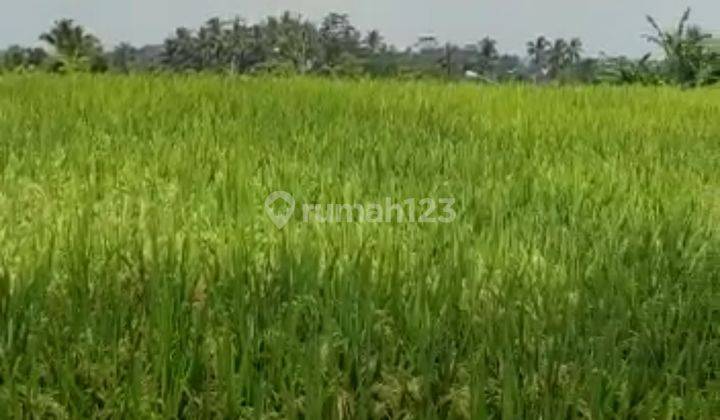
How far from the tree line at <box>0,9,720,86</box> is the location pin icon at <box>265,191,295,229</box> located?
5.33 m

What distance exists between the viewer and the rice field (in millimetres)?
1163

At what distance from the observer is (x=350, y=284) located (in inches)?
60.0

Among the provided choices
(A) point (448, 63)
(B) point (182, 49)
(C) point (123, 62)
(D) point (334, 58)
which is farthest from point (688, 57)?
(B) point (182, 49)

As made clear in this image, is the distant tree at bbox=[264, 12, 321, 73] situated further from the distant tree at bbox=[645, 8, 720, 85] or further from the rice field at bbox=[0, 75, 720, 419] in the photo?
the rice field at bbox=[0, 75, 720, 419]

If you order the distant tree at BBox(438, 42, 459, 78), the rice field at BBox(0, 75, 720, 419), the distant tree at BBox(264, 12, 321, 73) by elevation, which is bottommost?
the rice field at BBox(0, 75, 720, 419)

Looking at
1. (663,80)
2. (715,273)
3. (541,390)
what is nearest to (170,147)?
(715,273)

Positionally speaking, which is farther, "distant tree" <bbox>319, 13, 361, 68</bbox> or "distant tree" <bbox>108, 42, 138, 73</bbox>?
"distant tree" <bbox>319, 13, 361, 68</bbox>

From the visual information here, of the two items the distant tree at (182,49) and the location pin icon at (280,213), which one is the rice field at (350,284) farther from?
the distant tree at (182,49)

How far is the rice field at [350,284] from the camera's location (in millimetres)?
1163

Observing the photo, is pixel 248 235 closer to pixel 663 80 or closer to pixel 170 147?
pixel 170 147

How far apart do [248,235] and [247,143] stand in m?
1.48

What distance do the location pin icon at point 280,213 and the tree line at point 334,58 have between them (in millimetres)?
5329

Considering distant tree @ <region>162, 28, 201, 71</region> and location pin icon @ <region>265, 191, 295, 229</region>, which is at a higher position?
distant tree @ <region>162, 28, 201, 71</region>

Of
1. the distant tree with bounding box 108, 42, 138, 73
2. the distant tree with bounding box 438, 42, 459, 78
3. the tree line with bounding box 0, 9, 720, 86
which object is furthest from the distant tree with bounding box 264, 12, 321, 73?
the distant tree with bounding box 438, 42, 459, 78
